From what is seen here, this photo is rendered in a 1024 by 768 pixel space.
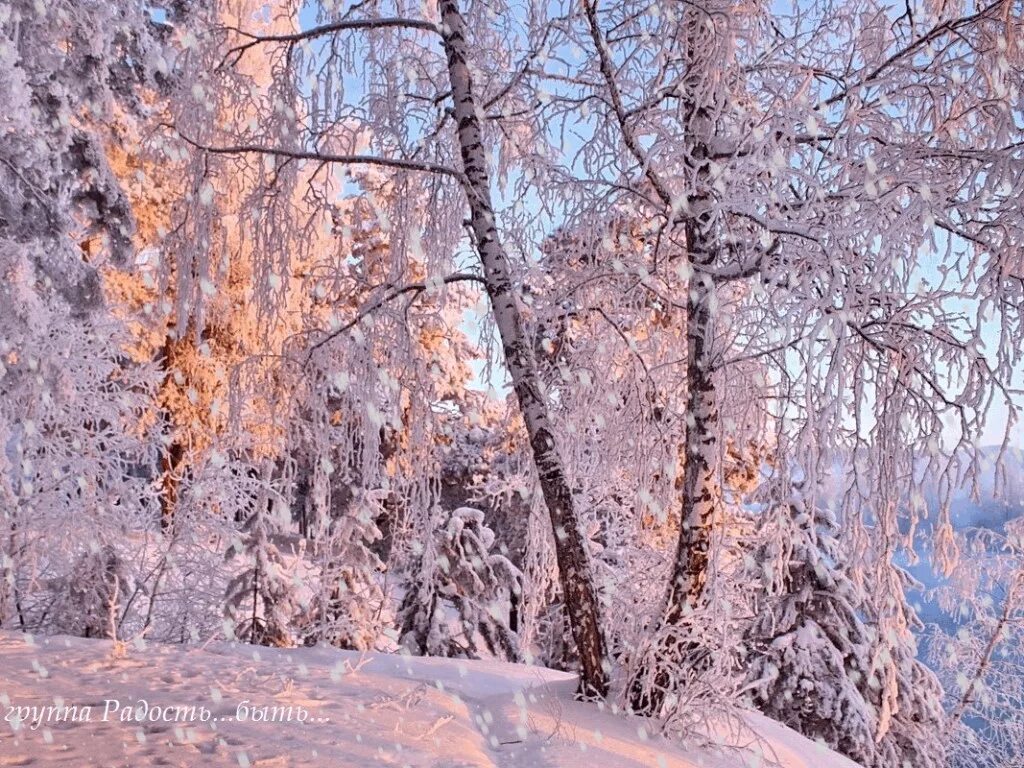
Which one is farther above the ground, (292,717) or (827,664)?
(292,717)

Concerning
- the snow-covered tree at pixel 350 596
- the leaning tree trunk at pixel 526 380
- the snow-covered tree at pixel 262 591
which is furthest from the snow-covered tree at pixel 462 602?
the leaning tree trunk at pixel 526 380

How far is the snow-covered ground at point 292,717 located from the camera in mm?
3482

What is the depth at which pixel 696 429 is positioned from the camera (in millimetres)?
5223

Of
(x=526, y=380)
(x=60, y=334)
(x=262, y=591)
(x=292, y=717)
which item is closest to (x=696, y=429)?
(x=526, y=380)

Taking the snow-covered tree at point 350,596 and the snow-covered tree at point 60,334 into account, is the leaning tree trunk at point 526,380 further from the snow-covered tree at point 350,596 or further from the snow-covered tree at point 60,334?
the snow-covered tree at point 350,596

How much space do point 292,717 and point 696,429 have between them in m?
3.12

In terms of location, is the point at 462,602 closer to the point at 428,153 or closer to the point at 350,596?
the point at 350,596

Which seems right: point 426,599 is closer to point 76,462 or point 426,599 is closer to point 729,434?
point 76,462

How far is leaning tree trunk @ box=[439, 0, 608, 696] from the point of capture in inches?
202

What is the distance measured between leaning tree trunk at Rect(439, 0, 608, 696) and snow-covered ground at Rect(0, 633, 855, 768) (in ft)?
1.81

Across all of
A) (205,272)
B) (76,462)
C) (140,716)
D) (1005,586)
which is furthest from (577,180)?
→ (1005,586)

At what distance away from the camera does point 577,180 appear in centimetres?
545

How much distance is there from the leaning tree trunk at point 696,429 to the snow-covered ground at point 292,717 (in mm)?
576

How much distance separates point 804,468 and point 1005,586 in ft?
32.3
